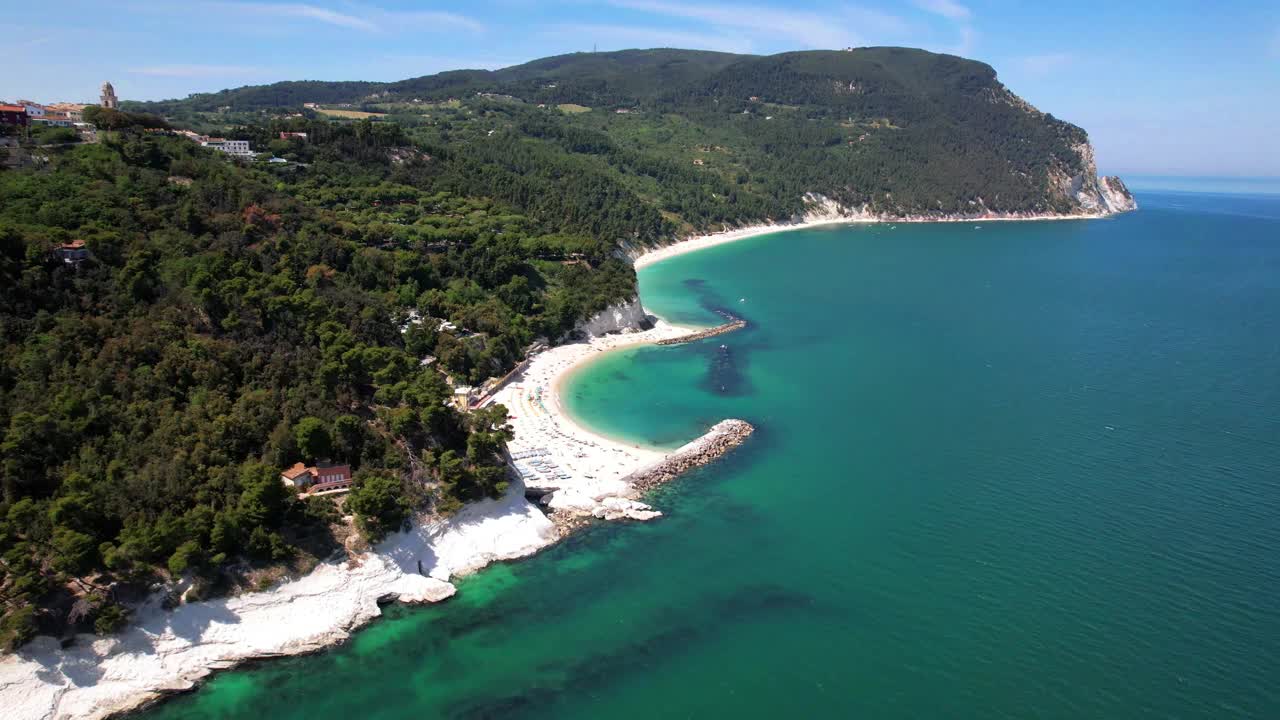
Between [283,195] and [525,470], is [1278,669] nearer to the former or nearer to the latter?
[525,470]

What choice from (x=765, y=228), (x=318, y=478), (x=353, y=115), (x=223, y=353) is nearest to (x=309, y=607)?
(x=318, y=478)

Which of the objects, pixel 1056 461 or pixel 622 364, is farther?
pixel 622 364

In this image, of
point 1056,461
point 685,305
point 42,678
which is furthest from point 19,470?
point 685,305

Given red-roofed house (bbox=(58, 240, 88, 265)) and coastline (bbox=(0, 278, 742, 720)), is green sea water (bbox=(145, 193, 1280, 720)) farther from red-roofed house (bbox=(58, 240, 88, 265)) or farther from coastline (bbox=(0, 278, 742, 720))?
red-roofed house (bbox=(58, 240, 88, 265))

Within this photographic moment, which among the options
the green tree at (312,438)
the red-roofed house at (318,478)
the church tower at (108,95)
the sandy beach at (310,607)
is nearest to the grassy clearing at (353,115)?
the church tower at (108,95)

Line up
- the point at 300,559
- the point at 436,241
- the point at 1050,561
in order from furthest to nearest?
the point at 436,241 → the point at 1050,561 → the point at 300,559

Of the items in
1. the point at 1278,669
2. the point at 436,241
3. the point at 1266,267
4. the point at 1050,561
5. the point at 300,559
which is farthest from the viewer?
the point at 1266,267

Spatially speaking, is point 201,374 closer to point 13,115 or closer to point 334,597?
point 334,597
